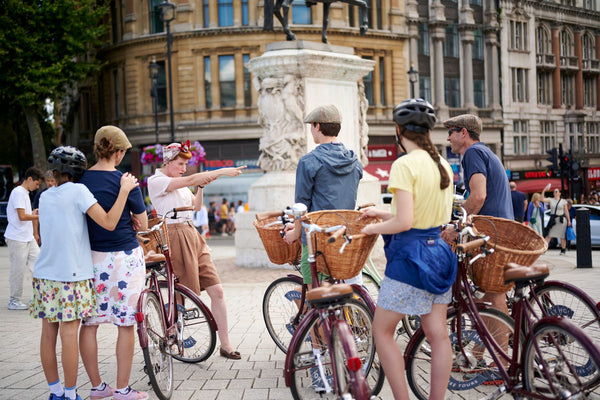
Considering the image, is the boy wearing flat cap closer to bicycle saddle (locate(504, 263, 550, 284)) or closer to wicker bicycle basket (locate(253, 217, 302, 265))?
bicycle saddle (locate(504, 263, 550, 284))

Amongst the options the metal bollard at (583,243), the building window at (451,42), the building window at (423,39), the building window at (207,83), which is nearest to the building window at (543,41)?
the building window at (451,42)

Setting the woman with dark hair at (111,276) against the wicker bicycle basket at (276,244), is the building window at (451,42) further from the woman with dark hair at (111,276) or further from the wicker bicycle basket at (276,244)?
the woman with dark hair at (111,276)

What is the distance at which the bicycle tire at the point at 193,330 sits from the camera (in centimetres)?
→ 562

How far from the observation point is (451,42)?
41.8 metres

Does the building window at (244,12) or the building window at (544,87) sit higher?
the building window at (244,12)

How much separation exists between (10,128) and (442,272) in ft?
154

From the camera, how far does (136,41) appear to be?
35344 millimetres

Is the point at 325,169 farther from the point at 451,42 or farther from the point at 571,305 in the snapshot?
the point at 451,42

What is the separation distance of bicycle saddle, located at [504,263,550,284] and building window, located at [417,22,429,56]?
37.5m

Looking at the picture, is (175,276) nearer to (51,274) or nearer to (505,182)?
(51,274)

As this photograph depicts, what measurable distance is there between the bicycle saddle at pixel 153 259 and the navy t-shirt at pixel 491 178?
2.53 metres

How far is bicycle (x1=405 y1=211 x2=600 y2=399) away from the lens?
370 cm

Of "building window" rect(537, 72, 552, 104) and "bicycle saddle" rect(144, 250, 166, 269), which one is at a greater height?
"building window" rect(537, 72, 552, 104)

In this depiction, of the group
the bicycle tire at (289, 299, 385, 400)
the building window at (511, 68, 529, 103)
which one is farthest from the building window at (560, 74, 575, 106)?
the bicycle tire at (289, 299, 385, 400)
